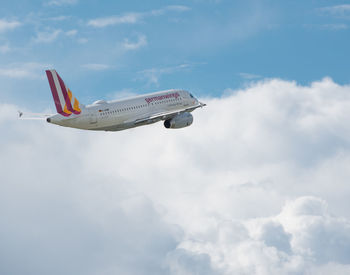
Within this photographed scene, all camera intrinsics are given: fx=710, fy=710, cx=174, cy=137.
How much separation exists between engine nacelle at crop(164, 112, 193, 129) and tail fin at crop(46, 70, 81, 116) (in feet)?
50.6

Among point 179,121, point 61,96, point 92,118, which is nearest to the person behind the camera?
point 61,96

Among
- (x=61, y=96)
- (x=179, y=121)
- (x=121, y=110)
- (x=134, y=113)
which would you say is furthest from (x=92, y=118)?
(x=179, y=121)

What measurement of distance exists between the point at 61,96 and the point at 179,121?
19.2 m

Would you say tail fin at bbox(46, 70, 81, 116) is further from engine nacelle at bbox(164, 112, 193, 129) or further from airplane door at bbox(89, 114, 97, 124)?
engine nacelle at bbox(164, 112, 193, 129)

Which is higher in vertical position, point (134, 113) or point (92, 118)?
point (134, 113)

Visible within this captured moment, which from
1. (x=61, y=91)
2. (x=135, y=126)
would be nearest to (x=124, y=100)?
(x=135, y=126)

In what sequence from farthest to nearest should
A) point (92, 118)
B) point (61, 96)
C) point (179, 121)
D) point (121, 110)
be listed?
point (179, 121) < point (121, 110) < point (92, 118) < point (61, 96)

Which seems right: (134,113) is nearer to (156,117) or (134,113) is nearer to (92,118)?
(156,117)

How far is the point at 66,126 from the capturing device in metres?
97.1

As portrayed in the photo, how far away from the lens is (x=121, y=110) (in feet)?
332

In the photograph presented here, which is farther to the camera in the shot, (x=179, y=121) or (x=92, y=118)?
(x=179, y=121)

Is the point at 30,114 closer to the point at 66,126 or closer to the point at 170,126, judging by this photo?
the point at 66,126

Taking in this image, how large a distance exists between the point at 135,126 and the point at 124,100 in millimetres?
4146

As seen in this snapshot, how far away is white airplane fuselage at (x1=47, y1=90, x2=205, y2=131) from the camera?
9762 cm
